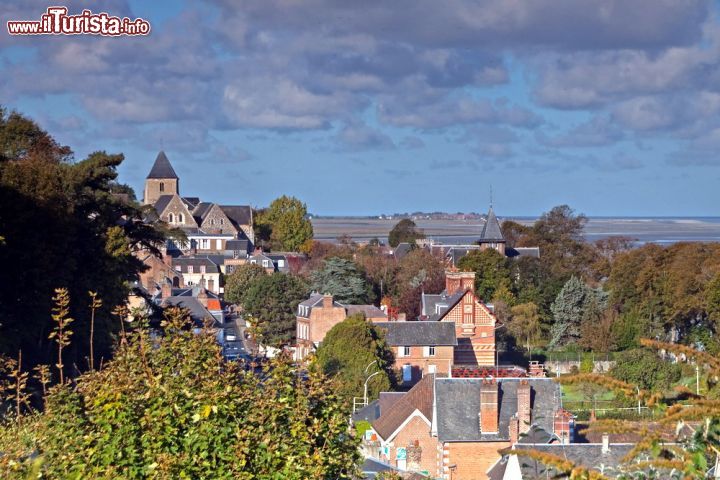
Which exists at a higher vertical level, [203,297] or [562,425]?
[203,297]

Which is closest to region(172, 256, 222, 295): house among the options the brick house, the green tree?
the green tree

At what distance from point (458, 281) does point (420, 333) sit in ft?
32.0

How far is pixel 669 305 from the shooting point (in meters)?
64.2

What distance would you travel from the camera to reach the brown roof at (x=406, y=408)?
31.3 metres

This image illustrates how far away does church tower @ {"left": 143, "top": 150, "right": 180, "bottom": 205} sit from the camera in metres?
138

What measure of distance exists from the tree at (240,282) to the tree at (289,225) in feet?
124

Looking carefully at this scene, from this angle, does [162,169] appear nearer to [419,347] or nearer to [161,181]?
[161,181]

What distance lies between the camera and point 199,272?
94688 millimetres

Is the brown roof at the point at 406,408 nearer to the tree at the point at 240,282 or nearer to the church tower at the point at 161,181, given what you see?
the tree at the point at 240,282

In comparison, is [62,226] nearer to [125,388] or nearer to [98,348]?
[98,348]

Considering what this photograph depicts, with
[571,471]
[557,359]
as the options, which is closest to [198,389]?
[571,471]

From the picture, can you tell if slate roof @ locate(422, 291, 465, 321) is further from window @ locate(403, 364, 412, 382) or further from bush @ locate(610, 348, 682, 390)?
bush @ locate(610, 348, 682, 390)

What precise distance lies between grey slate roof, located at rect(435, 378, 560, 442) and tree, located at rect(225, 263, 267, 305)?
4832 cm

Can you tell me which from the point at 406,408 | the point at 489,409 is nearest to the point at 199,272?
the point at 406,408
